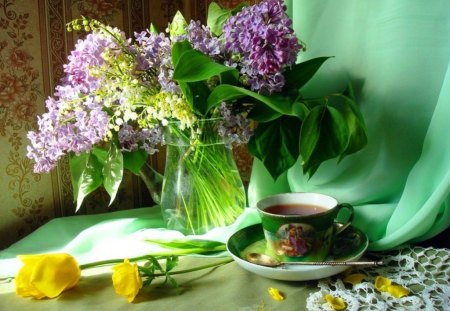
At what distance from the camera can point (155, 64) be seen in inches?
28.8

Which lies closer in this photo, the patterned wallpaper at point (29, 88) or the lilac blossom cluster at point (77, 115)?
the lilac blossom cluster at point (77, 115)

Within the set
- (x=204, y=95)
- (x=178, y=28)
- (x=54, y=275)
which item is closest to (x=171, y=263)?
(x=54, y=275)

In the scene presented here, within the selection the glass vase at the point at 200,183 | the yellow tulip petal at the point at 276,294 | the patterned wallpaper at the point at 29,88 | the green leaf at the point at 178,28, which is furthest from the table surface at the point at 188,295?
the green leaf at the point at 178,28

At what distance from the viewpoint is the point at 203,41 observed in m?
0.71

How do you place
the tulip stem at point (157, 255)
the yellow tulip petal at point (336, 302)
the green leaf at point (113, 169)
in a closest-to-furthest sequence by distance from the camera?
the yellow tulip petal at point (336, 302) < the tulip stem at point (157, 255) < the green leaf at point (113, 169)

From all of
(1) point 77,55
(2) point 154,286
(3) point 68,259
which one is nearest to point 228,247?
(2) point 154,286

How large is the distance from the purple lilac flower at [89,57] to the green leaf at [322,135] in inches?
12.3

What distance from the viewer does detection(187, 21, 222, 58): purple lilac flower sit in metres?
0.71

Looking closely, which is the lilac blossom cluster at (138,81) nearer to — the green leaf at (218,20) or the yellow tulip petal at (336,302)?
the green leaf at (218,20)

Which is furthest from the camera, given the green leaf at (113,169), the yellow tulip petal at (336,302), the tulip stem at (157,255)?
the green leaf at (113,169)

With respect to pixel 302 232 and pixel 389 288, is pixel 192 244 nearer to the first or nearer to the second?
pixel 302 232

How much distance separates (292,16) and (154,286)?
0.51 metres

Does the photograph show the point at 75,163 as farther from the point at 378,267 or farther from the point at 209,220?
the point at 378,267

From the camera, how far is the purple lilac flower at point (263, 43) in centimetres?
66
